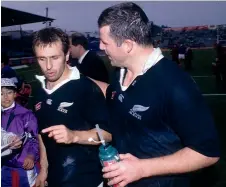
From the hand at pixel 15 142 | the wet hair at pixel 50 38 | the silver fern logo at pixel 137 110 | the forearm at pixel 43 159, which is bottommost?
the forearm at pixel 43 159

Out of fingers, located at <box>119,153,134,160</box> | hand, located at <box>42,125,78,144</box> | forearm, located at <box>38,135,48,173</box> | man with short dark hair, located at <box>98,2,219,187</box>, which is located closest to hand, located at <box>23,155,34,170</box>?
forearm, located at <box>38,135,48,173</box>

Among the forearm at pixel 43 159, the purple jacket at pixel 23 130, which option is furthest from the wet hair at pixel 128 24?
the purple jacket at pixel 23 130

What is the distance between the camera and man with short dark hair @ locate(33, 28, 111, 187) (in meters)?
2.47

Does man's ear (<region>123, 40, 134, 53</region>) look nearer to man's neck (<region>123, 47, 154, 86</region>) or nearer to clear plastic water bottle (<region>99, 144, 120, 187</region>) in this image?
man's neck (<region>123, 47, 154, 86</region>)

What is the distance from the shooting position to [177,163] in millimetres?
1652

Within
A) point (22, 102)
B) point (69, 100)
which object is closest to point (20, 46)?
point (22, 102)

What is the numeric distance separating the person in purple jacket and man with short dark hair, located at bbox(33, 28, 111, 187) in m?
0.51

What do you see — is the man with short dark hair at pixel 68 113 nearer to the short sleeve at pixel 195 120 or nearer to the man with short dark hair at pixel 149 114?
the man with short dark hair at pixel 149 114

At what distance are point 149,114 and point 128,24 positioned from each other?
524 millimetres

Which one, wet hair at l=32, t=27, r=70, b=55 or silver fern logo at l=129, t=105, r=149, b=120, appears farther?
wet hair at l=32, t=27, r=70, b=55

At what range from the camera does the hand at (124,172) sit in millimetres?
1606

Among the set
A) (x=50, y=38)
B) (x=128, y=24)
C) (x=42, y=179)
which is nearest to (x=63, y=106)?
(x=50, y=38)

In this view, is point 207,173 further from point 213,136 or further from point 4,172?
point 213,136

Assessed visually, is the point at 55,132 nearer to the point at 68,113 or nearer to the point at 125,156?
the point at 68,113
